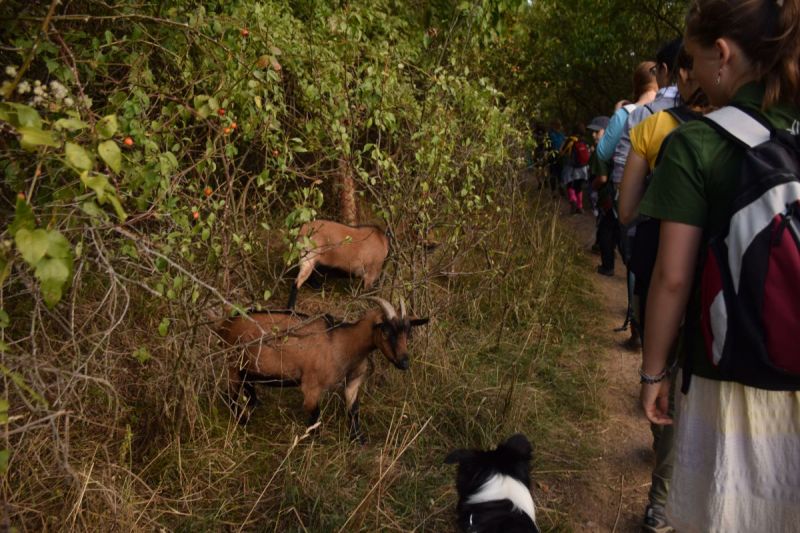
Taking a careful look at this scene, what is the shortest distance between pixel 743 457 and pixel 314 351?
308 cm

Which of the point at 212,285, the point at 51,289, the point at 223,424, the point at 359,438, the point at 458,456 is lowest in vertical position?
the point at 359,438

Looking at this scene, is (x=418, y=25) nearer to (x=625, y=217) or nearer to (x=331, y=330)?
(x=331, y=330)

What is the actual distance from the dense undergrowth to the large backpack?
161cm

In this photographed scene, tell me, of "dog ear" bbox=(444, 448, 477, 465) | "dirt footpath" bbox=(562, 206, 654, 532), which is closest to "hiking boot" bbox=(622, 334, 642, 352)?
"dirt footpath" bbox=(562, 206, 654, 532)

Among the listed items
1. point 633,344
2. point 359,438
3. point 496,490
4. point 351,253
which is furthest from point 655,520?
point 351,253

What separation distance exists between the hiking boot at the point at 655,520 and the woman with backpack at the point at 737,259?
1778mm

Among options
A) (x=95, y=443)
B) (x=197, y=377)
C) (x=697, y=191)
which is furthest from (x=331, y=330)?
(x=697, y=191)

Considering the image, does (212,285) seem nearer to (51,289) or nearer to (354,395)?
(354,395)

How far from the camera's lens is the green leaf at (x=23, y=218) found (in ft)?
4.94

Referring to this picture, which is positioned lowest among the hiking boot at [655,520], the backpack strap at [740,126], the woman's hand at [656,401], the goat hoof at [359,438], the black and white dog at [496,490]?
the goat hoof at [359,438]

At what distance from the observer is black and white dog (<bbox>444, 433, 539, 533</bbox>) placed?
2.62 meters

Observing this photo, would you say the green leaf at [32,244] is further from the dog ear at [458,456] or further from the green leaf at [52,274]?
the dog ear at [458,456]

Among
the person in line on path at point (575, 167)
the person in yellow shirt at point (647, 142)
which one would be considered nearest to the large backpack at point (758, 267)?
the person in yellow shirt at point (647, 142)

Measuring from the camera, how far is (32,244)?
1.43 metres
